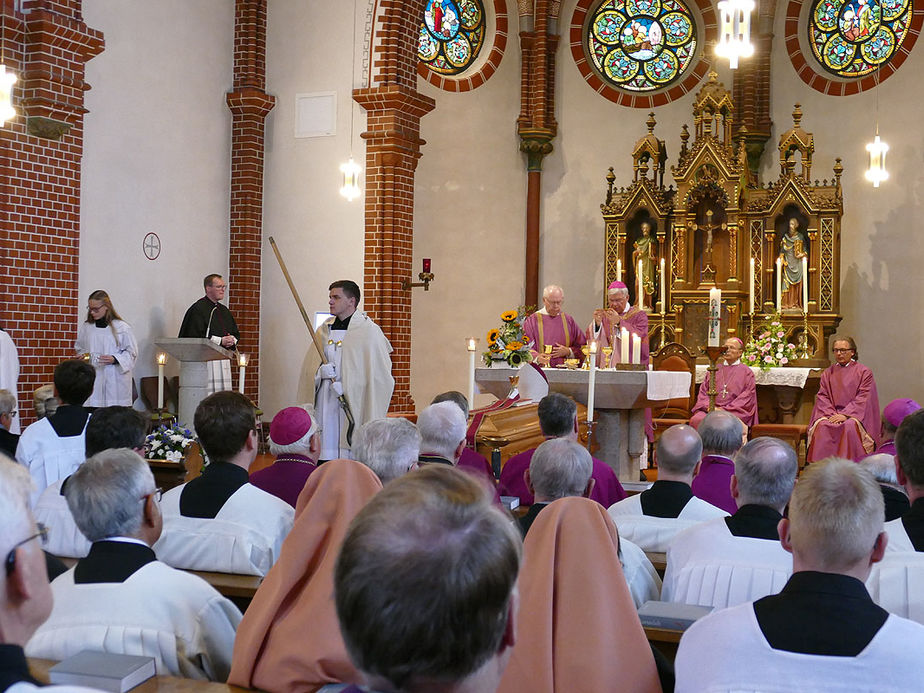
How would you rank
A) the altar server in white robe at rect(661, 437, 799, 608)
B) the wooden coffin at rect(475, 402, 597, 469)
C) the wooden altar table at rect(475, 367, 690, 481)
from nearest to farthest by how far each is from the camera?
the altar server in white robe at rect(661, 437, 799, 608), the wooden coffin at rect(475, 402, 597, 469), the wooden altar table at rect(475, 367, 690, 481)

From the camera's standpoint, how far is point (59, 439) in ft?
18.8

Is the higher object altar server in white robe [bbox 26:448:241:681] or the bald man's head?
the bald man's head

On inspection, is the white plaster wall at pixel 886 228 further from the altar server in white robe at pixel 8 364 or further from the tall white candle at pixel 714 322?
the altar server in white robe at pixel 8 364

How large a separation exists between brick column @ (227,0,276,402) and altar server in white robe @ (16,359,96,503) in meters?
5.78

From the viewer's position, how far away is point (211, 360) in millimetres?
10281

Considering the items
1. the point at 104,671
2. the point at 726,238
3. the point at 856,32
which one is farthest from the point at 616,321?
the point at 104,671

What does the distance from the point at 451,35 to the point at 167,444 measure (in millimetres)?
9349

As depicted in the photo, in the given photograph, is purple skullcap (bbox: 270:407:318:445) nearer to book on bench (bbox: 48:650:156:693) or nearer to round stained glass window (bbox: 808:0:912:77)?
book on bench (bbox: 48:650:156:693)

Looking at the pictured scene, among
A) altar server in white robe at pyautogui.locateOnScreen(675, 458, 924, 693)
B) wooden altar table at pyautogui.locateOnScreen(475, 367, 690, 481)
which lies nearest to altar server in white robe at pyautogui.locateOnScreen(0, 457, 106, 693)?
altar server in white robe at pyautogui.locateOnScreen(675, 458, 924, 693)

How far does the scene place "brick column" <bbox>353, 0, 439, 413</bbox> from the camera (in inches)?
443

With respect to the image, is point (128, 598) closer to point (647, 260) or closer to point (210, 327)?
point (210, 327)

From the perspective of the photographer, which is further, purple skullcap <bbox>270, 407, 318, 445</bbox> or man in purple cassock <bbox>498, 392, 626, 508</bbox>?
man in purple cassock <bbox>498, 392, 626, 508</bbox>

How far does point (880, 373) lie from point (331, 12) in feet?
28.0

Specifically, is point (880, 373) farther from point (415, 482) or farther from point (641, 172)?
point (415, 482)
